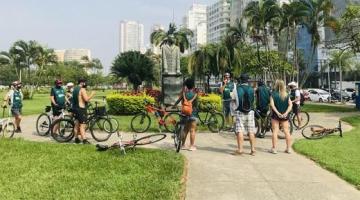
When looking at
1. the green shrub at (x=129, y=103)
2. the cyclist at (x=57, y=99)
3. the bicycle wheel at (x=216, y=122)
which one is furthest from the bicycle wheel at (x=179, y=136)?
the green shrub at (x=129, y=103)

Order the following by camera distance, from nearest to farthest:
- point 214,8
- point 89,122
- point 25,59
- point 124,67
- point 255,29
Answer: point 89,122
point 255,29
point 124,67
point 25,59
point 214,8

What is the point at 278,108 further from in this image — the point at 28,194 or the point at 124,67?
the point at 124,67

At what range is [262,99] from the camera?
12.6 meters

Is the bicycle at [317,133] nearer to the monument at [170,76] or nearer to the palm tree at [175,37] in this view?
the monument at [170,76]

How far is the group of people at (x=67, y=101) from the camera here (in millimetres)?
11188

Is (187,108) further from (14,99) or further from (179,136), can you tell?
(14,99)

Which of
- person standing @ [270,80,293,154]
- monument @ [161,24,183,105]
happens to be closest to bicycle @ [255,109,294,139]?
person standing @ [270,80,293,154]

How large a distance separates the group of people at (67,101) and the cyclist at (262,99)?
4.52 metres

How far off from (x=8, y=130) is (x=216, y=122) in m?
6.16

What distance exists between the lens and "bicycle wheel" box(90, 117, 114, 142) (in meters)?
12.2

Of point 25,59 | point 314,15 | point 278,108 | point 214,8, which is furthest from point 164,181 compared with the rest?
point 214,8

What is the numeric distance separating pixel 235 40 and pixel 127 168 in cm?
4115

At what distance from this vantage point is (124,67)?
153ft

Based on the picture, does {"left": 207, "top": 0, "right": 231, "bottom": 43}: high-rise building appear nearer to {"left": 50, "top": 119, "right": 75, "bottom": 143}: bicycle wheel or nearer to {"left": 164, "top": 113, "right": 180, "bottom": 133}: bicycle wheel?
{"left": 164, "top": 113, "right": 180, "bottom": 133}: bicycle wheel
